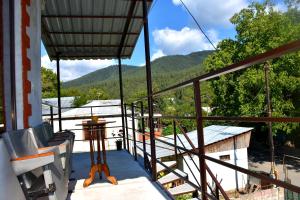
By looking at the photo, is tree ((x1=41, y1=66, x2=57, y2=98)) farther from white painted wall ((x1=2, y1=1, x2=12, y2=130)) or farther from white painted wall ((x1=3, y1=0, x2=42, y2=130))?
white painted wall ((x1=2, y1=1, x2=12, y2=130))

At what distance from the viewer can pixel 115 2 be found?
15.3ft

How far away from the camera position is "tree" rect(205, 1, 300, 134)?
67.4 ft

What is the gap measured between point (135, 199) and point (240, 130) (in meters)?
16.3

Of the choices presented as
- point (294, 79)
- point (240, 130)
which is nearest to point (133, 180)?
point (240, 130)

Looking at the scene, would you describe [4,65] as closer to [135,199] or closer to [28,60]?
[28,60]

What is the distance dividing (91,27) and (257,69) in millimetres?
17429

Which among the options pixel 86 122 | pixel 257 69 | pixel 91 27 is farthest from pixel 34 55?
pixel 257 69

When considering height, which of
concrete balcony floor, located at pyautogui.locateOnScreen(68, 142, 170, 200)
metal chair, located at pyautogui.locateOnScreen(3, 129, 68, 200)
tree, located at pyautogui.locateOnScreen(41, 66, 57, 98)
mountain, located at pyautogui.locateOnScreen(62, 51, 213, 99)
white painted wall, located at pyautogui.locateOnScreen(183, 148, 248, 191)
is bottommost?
white painted wall, located at pyautogui.locateOnScreen(183, 148, 248, 191)

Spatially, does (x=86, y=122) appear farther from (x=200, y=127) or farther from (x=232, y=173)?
(x=232, y=173)

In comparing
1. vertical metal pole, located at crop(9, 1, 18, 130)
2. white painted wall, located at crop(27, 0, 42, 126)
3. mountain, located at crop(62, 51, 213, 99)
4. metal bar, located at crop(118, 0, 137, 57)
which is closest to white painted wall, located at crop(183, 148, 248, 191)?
metal bar, located at crop(118, 0, 137, 57)

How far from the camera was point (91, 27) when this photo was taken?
219 inches

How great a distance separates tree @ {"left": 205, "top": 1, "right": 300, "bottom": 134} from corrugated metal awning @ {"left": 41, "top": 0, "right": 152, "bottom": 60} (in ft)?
51.9

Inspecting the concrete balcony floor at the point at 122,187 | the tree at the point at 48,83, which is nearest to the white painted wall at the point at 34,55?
the concrete balcony floor at the point at 122,187

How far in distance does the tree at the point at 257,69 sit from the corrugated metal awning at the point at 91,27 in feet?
51.9
